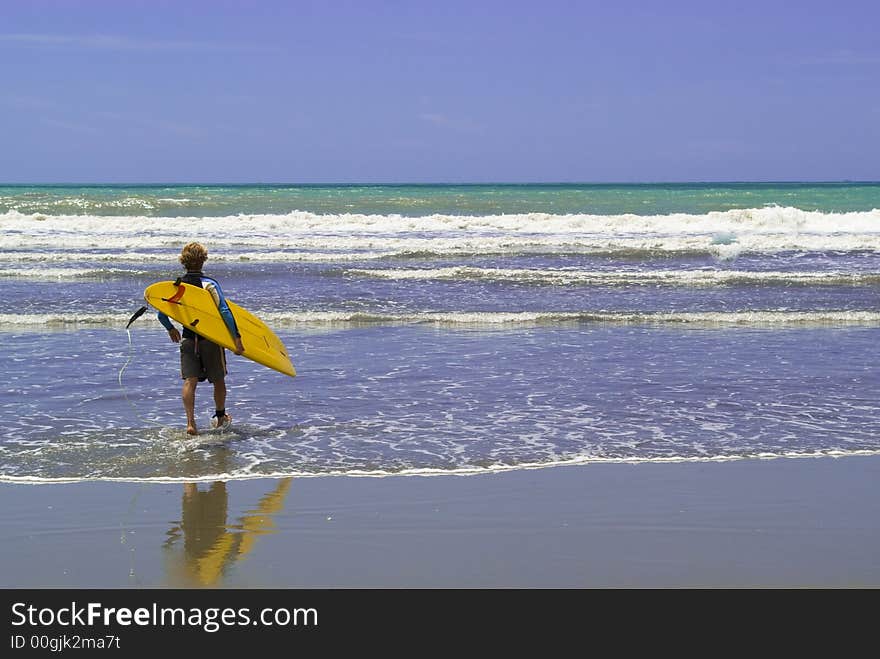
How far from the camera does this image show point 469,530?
5.35 meters

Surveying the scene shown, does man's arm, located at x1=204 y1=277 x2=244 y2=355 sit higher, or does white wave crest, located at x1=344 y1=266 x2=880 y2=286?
man's arm, located at x1=204 y1=277 x2=244 y2=355

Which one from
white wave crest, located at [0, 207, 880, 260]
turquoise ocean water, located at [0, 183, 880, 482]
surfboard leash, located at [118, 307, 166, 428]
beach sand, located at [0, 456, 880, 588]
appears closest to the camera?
beach sand, located at [0, 456, 880, 588]

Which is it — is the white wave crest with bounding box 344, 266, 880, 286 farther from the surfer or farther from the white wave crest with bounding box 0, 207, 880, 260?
the surfer

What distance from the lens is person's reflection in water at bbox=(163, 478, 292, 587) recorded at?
189 inches

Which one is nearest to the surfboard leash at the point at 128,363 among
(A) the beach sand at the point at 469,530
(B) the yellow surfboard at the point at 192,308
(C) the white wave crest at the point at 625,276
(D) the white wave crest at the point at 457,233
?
(B) the yellow surfboard at the point at 192,308

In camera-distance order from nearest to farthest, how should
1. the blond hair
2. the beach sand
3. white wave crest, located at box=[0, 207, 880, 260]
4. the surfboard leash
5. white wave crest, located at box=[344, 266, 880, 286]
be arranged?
the beach sand < the surfboard leash < the blond hair < white wave crest, located at box=[344, 266, 880, 286] < white wave crest, located at box=[0, 207, 880, 260]

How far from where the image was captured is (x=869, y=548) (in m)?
5.09

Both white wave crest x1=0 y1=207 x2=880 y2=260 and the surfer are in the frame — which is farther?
white wave crest x1=0 y1=207 x2=880 y2=260

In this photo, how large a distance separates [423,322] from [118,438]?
6569 millimetres

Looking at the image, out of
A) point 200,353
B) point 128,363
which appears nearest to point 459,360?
point 128,363

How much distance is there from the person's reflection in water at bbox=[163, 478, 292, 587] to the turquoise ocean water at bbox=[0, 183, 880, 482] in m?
0.49

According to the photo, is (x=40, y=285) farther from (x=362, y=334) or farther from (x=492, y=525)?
(x=492, y=525)

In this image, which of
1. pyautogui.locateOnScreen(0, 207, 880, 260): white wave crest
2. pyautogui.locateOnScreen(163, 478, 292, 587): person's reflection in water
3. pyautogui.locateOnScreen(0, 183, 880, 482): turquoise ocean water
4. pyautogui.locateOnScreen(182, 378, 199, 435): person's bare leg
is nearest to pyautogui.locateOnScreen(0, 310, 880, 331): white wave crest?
pyautogui.locateOnScreen(0, 183, 880, 482): turquoise ocean water
